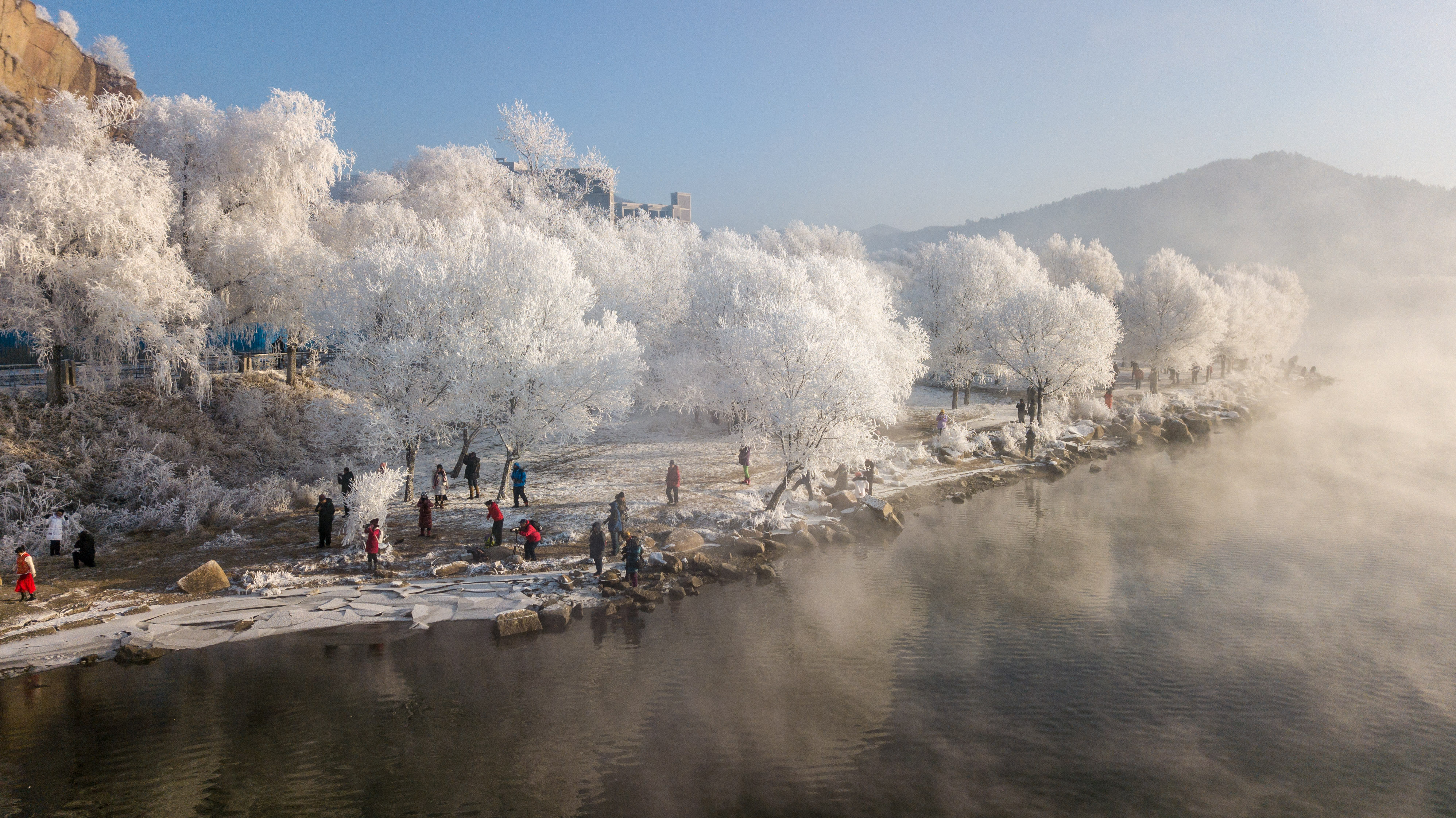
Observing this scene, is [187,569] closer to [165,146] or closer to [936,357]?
[165,146]

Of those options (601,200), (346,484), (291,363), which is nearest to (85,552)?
(346,484)

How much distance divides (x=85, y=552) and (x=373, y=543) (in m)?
8.09

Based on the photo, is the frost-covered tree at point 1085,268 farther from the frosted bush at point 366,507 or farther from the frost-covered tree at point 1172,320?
the frosted bush at point 366,507

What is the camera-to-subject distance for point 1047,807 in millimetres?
11734

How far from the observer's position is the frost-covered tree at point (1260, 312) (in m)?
74.1

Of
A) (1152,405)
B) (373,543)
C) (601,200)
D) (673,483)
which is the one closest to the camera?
(373,543)

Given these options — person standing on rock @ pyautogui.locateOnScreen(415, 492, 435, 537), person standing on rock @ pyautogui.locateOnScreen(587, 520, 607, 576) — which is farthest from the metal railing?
person standing on rock @ pyautogui.locateOnScreen(587, 520, 607, 576)

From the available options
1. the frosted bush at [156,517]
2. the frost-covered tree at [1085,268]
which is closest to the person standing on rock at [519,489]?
the frosted bush at [156,517]

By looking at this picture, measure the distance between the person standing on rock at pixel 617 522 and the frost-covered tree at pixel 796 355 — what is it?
6.69m

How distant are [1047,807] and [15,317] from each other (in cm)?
3376

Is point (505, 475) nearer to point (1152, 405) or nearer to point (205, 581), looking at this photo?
point (205, 581)

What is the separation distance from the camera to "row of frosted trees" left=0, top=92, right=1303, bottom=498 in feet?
86.7

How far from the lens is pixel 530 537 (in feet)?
73.4

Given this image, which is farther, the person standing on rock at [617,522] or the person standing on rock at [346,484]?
the person standing on rock at [346,484]
